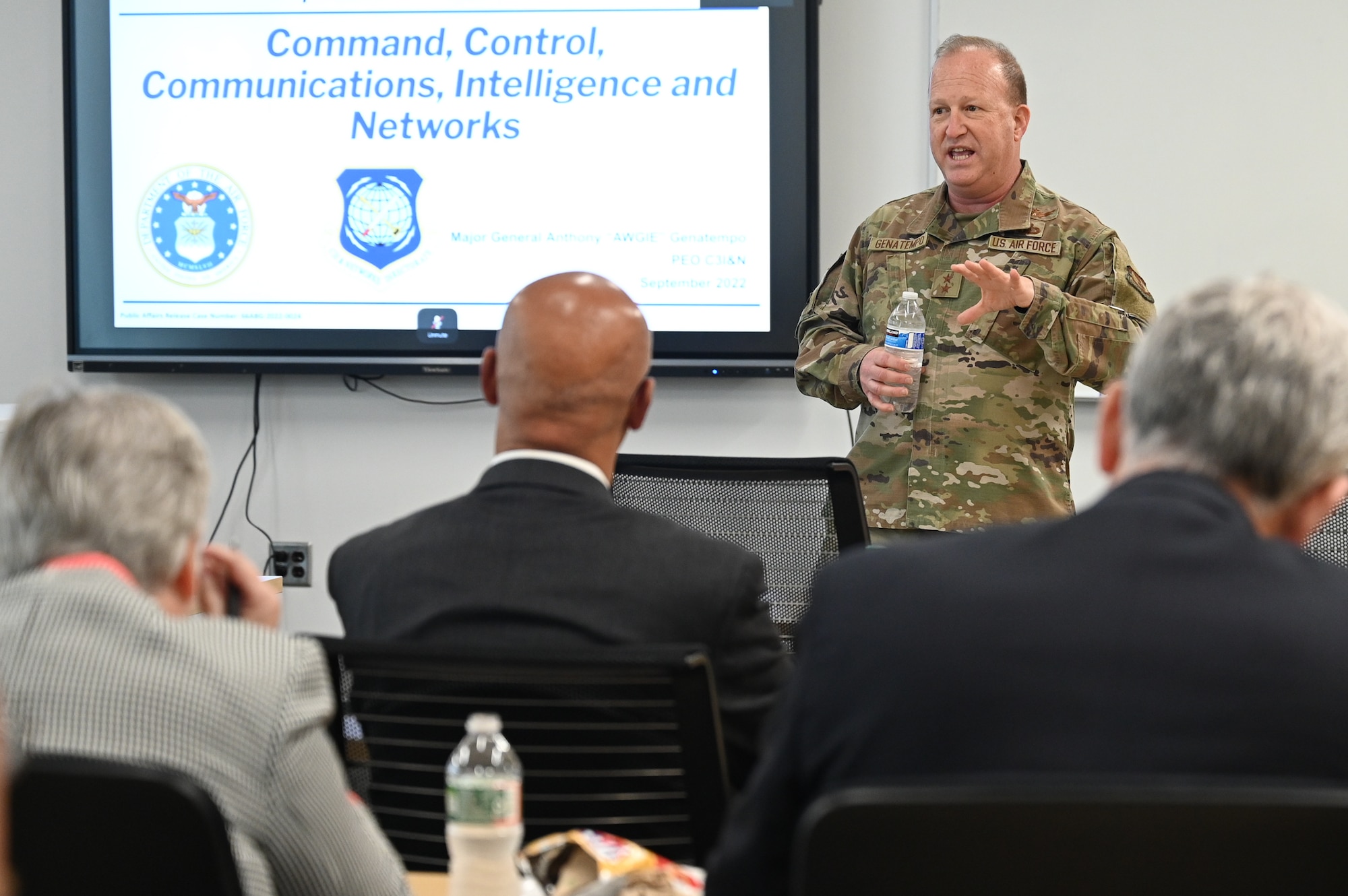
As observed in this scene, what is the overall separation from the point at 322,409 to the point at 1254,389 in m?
3.78

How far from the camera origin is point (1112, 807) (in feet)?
2.80

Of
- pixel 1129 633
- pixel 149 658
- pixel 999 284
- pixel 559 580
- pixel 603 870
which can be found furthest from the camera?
pixel 999 284

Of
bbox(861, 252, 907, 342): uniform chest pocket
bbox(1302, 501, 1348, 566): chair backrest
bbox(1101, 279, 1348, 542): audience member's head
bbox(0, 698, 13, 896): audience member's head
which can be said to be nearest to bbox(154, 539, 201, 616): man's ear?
bbox(0, 698, 13, 896): audience member's head

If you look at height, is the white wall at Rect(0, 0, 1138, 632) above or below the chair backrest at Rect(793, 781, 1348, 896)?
above

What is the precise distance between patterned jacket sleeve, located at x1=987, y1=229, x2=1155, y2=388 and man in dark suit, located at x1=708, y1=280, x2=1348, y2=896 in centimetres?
183

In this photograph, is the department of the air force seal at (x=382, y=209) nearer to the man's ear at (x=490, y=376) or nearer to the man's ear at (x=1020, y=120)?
the man's ear at (x=1020, y=120)

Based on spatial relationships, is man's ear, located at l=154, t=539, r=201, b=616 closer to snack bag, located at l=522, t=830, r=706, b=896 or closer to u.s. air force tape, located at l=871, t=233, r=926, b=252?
snack bag, located at l=522, t=830, r=706, b=896

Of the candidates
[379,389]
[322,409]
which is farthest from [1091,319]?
[322,409]

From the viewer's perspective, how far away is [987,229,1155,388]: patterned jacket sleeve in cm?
292

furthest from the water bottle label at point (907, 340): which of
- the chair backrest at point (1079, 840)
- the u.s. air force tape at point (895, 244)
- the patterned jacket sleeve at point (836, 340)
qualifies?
the chair backrest at point (1079, 840)

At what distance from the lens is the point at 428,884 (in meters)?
1.41

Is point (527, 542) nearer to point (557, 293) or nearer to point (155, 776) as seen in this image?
point (557, 293)

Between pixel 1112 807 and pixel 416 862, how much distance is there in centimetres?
88

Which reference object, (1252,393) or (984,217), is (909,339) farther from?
(1252,393)
